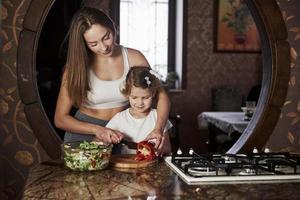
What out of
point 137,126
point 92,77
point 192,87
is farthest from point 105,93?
point 192,87

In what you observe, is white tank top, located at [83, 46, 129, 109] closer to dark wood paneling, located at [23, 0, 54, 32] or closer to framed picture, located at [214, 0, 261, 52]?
dark wood paneling, located at [23, 0, 54, 32]

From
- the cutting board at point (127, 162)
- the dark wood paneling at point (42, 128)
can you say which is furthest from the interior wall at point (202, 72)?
the dark wood paneling at point (42, 128)

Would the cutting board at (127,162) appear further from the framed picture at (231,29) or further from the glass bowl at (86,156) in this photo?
the framed picture at (231,29)

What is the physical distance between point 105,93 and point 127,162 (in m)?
0.26

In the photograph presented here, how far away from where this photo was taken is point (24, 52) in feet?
4.24

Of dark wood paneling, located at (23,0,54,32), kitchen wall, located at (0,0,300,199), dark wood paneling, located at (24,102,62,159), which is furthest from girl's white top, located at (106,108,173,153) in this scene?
dark wood paneling, located at (23,0,54,32)

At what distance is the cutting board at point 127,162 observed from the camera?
4.21 feet

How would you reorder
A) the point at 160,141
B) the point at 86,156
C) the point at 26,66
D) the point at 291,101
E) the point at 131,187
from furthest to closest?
the point at 291,101 → the point at 160,141 → the point at 26,66 → the point at 86,156 → the point at 131,187

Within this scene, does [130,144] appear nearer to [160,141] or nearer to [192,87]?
[160,141]

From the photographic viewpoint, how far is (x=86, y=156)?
1.19 metres

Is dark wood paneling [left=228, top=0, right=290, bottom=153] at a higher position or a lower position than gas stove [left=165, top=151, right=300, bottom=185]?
higher

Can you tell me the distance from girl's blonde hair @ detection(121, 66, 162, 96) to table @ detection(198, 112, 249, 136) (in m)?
0.28

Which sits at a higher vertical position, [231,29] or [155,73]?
[231,29]

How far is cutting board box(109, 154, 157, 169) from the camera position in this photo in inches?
50.5
